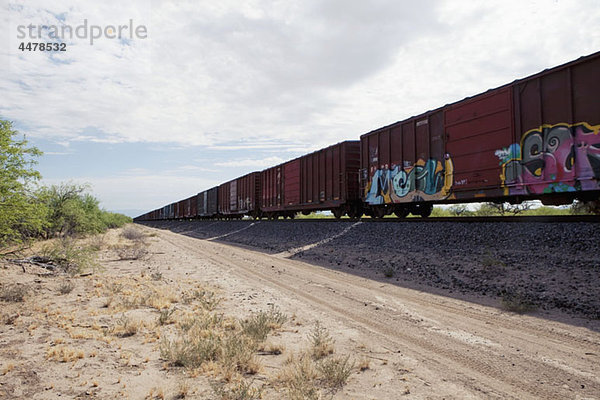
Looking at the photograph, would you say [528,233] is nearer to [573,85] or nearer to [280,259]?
[573,85]

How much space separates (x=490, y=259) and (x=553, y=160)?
3.12m

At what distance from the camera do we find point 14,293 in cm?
646

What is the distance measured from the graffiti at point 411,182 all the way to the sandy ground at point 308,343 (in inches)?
216

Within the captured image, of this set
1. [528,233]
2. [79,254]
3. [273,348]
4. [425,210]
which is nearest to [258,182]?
[425,210]

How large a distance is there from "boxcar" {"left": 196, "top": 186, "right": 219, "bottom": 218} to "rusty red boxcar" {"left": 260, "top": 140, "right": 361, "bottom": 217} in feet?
58.0

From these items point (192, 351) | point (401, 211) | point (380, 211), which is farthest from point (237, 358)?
point (380, 211)

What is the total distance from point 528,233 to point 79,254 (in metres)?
11.6

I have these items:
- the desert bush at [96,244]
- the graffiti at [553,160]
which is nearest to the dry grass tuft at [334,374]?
the graffiti at [553,160]

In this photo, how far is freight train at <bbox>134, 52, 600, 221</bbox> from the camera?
805 cm

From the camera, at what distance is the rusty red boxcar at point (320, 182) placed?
18.0m

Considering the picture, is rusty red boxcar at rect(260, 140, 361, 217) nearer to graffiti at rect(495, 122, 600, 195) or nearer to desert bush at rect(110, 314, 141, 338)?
graffiti at rect(495, 122, 600, 195)

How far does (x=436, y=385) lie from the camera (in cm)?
344

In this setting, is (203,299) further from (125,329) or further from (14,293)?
(14,293)

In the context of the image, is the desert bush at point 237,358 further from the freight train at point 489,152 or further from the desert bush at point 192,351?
the freight train at point 489,152
